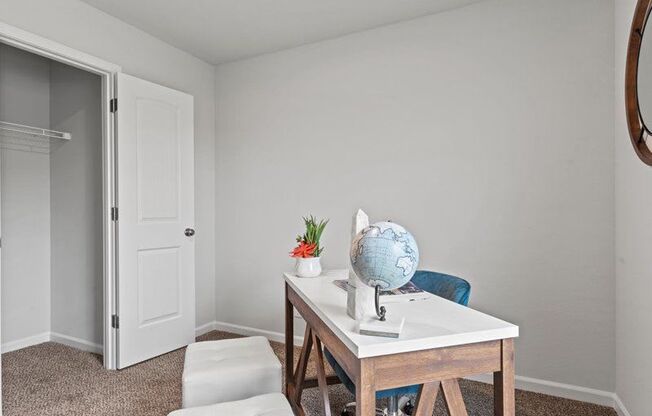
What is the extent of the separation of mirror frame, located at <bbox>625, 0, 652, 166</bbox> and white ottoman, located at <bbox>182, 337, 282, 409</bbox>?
192cm

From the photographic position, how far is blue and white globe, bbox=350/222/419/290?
42.3 inches

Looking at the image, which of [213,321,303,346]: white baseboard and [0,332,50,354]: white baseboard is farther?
[213,321,303,346]: white baseboard

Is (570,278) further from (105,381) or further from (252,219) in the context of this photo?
(105,381)

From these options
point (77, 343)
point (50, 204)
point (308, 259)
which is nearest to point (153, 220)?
point (50, 204)

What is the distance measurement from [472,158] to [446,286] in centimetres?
112

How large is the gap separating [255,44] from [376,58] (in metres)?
1.06

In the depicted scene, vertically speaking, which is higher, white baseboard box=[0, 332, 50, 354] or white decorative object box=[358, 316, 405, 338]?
white decorative object box=[358, 316, 405, 338]

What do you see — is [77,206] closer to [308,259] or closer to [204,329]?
[204,329]

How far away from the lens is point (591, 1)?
225 centimetres

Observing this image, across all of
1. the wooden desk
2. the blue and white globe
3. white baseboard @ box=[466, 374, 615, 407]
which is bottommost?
white baseboard @ box=[466, 374, 615, 407]

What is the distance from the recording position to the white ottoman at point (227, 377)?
1.65 metres

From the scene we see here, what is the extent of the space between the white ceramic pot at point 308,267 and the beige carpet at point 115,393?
0.81 m

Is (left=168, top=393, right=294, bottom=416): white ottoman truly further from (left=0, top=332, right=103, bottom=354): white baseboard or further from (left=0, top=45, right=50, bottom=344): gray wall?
(left=0, top=45, right=50, bottom=344): gray wall

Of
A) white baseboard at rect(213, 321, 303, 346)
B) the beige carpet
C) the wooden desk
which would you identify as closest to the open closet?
the beige carpet
